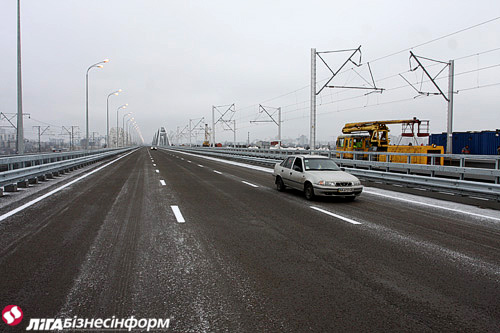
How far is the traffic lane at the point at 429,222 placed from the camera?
609 cm

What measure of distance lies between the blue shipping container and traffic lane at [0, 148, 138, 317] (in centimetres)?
2833

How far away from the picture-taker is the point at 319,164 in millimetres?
12312

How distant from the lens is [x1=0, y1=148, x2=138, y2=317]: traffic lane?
392 cm

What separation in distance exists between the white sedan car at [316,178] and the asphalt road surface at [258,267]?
141 cm

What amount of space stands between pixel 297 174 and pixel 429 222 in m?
4.86

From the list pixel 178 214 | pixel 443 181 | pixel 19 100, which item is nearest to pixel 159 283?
pixel 178 214

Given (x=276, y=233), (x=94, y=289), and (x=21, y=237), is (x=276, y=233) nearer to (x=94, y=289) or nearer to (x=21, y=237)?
(x=94, y=289)

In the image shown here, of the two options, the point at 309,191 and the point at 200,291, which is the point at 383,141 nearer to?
the point at 309,191

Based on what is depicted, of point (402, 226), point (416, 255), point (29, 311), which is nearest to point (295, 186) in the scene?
point (402, 226)

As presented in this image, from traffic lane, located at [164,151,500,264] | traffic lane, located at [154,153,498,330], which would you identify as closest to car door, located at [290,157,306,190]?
traffic lane, located at [164,151,500,264]

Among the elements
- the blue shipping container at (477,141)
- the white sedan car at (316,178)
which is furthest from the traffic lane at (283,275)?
the blue shipping container at (477,141)

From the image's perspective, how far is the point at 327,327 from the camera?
10.8 ft

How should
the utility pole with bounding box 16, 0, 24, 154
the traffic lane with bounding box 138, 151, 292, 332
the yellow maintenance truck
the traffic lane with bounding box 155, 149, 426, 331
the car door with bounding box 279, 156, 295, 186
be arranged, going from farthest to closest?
1. the yellow maintenance truck
2. the utility pole with bounding box 16, 0, 24, 154
3. the car door with bounding box 279, 156, 295, 186
4. the traffic lane with bounding box 155, 149, 426, 331
5. the traffic lane with bounding box 138, 151, 292, 332

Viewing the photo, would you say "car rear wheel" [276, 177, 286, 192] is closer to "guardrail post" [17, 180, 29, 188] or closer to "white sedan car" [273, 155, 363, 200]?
"white sedan car" [273, 155, 363, 200]
